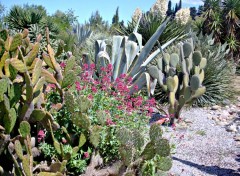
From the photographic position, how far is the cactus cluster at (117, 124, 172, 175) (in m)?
2.93

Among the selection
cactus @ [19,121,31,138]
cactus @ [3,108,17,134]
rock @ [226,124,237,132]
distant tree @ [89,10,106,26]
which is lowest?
rock @ [226,124,237,132]

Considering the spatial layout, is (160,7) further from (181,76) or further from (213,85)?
(181,76)

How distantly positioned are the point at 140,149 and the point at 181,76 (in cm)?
355

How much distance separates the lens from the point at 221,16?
16.1 m

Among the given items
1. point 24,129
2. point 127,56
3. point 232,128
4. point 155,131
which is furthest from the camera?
point 127,56

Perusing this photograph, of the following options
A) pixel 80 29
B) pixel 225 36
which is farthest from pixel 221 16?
pixel 80 29

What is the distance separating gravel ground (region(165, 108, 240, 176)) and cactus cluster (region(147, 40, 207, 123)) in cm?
43

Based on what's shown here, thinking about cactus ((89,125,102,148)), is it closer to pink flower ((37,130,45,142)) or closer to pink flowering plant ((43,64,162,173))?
pink flowering plant ((43,64,162,173))

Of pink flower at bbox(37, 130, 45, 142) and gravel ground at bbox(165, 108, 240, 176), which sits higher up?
pink flower at bbox(37, 130, 45, 142)

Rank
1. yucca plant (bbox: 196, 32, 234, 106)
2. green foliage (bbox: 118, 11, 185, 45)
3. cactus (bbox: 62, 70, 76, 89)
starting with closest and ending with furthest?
cactus (bbox: 62, 70, 76, 89) < yucca plant (bbox: 196, 32, 234, 106) < green foliage (bbox: 118, 11, 185, 45)

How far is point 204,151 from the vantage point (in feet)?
15.8

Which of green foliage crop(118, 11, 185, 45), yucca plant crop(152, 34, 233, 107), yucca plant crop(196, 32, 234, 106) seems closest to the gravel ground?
yucca plant crop(152, 34, 233, 107)

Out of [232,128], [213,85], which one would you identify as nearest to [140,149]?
[232,128]

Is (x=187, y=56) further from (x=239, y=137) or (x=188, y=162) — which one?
(x=188, y=162)
